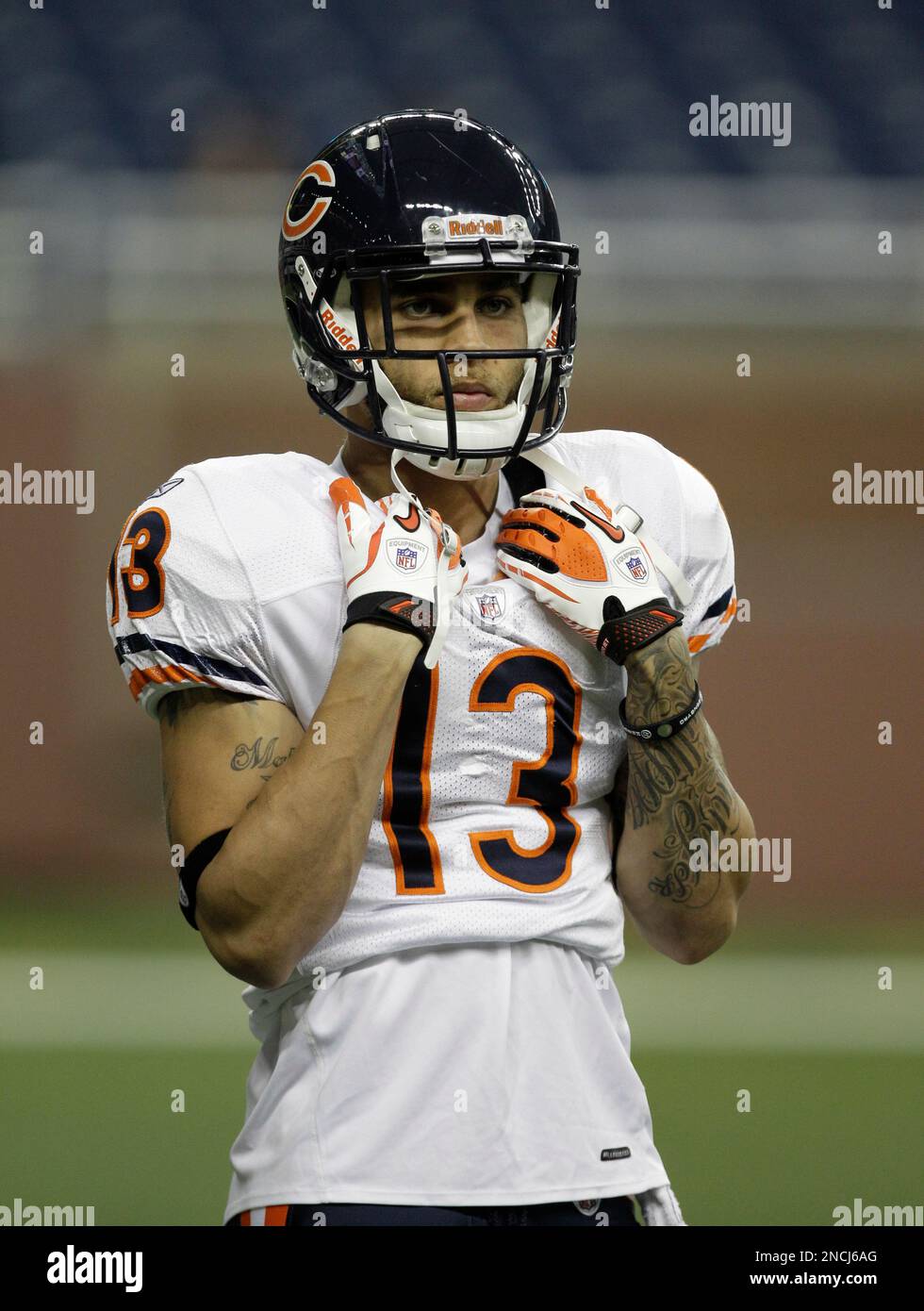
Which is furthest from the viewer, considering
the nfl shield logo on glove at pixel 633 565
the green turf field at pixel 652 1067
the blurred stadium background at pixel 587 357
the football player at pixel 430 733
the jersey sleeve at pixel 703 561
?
Result: the blurred stadium background at pixel 587 357

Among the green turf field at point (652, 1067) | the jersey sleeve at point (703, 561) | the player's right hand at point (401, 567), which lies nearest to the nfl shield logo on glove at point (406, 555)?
the player's right hand at point (401, 567)

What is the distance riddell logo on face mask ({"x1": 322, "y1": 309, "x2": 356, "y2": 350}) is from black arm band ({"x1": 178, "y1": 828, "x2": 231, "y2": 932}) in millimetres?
473

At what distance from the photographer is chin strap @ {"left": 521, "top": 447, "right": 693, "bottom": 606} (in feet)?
4.65

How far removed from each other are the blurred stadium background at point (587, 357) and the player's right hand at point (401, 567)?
2676mm

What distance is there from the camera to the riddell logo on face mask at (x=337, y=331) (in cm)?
143

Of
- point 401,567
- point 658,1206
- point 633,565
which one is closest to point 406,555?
point 401,567

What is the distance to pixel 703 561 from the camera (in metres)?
1.50

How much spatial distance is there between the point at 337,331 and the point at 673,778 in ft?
1.70

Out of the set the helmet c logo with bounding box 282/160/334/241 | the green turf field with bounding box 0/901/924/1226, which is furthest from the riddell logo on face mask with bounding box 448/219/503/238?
the green turf field with bounding box 0/901/924/1226

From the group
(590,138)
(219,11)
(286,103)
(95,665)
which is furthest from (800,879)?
(219,11)

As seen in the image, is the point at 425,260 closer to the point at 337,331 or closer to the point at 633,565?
the point at 337,331

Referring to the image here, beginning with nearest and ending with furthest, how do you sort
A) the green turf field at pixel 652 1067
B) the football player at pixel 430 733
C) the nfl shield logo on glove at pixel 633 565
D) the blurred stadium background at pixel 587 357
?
1. the football player at pixel 430 733
2. the nfl shield logo on glove at pixel 633 565
3. the green turf field at pixel 652 1067
4. the blurred stadium background at pixel 587 357

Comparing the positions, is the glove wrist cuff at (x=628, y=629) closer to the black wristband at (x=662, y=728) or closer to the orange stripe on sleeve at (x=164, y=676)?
the black wristband at (x=662, y=728)

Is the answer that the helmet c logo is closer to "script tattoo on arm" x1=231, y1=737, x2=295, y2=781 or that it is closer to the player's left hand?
the player's left hand
